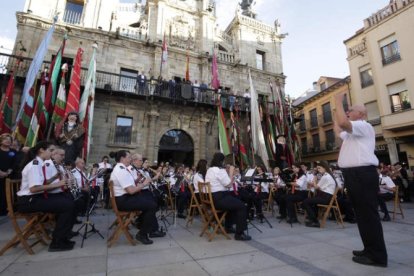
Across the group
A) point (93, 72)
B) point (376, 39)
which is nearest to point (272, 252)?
point (93, 72)

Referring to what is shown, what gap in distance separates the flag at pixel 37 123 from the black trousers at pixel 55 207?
7446 mm

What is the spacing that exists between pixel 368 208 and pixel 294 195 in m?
3.48

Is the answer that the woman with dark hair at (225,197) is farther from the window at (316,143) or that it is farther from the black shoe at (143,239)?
the window at (316,143)

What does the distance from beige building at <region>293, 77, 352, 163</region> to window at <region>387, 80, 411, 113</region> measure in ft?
18.1

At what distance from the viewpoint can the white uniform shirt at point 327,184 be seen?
19.4 feet

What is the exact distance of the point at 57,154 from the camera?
14.3ft

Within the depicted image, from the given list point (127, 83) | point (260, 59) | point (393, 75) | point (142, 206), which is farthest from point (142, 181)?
point (260, 59)

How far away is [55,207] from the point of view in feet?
12.1

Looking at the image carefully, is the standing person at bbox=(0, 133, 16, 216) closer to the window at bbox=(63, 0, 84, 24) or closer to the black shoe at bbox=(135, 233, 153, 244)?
the black shoe at bbox=(135, 233, 153, 244)

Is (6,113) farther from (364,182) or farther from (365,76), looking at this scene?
(365,76)

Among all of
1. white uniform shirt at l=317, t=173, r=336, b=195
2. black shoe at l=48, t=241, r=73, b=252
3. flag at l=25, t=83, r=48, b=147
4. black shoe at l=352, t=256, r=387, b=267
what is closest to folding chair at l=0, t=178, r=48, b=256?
black shoe at l=48, t=241, r=73, b=252

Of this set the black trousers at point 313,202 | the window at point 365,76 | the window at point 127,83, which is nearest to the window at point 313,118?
the window at point 365,76

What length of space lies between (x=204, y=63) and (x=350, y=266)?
54.9 ft

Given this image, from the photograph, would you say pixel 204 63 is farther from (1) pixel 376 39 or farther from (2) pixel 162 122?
(1) pixel 376 39
